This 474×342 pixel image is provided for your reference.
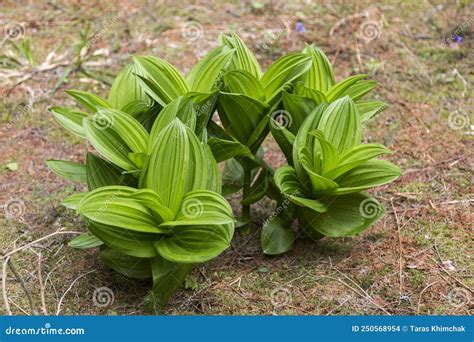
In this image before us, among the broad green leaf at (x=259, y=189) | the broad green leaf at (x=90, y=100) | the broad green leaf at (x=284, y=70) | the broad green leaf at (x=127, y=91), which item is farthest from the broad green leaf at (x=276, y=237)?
the broad green leaf at (x=90, y=100)

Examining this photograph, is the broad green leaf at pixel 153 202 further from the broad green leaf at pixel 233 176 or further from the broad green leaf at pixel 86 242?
the broad green leaf at pixel 233 176

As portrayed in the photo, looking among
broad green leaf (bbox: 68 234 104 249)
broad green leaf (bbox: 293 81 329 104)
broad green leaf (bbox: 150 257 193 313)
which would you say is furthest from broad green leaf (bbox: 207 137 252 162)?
broad green leaf (bbox: 68 234 104 249)

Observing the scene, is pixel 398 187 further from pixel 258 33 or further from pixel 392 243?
pixel 258 33

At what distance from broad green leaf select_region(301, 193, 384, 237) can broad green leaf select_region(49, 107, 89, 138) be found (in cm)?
97

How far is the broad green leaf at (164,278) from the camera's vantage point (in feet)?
8.28

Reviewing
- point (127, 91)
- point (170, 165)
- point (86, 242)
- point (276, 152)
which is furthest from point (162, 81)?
point (276, 152)

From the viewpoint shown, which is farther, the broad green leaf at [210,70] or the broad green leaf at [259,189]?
the broad green leaf at [259,189]

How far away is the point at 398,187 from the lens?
3.37 metres

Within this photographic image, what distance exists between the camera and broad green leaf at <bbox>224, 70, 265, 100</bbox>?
2.73 meters

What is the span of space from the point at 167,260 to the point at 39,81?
2214 mm

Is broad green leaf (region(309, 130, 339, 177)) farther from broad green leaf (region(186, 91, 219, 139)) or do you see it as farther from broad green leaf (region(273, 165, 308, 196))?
broad green leaf (region(186, 91, 219, 139))

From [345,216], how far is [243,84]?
0.68m

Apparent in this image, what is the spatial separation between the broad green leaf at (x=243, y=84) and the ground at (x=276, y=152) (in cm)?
67

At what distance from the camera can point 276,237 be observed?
2.91 metres
